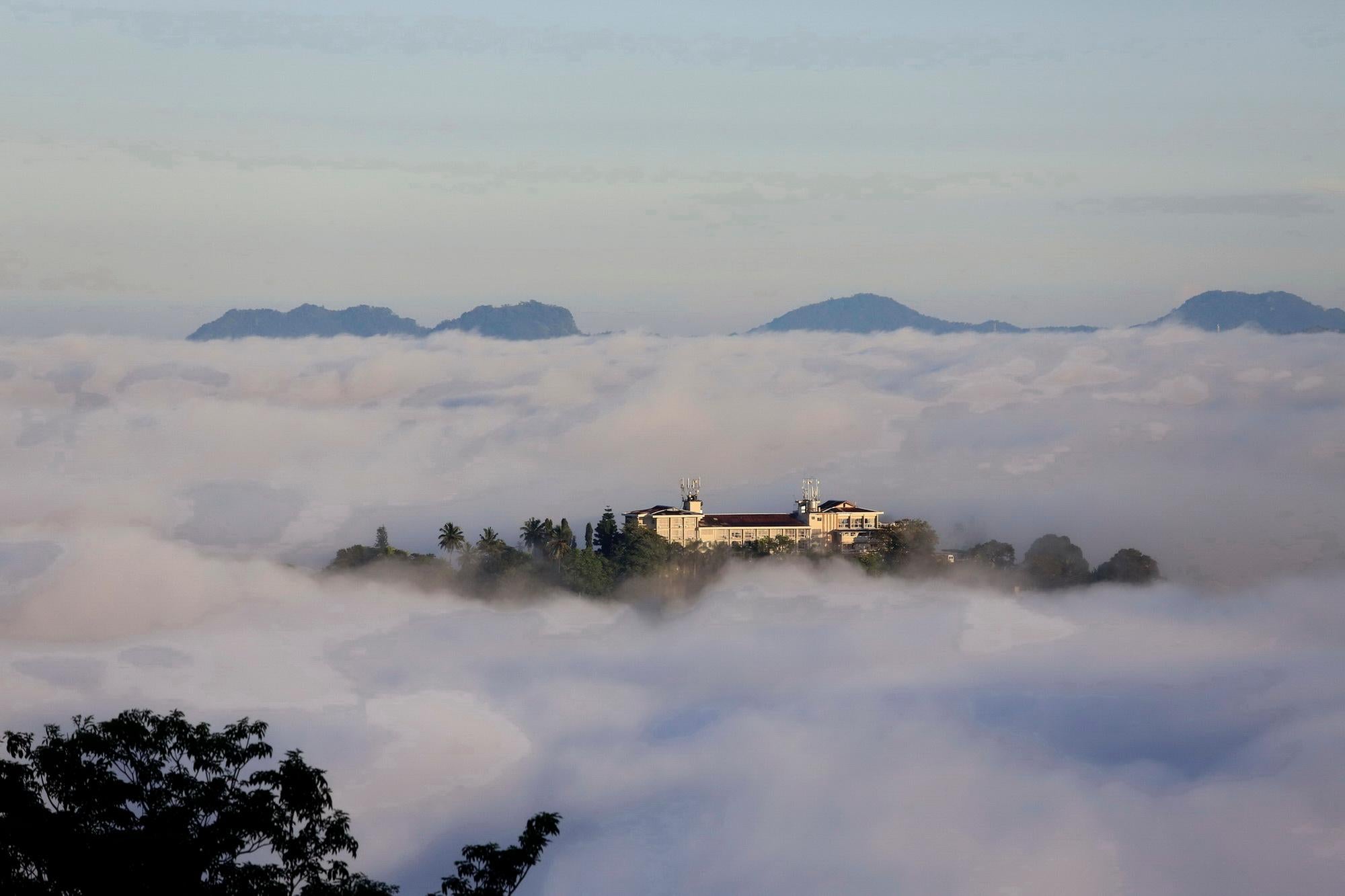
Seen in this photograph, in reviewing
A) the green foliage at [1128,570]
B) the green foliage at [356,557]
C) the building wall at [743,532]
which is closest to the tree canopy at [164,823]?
the building wall at [743,532]

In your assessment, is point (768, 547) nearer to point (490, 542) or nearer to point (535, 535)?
point (535, 535)

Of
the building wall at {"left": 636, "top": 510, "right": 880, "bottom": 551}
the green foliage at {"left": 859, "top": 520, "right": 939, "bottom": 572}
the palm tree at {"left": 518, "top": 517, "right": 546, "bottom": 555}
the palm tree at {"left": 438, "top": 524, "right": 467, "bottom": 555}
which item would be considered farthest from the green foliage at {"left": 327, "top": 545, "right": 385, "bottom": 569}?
the green foliage at {"left": 859, "top": 520, "right": 939, "bottom": 572}

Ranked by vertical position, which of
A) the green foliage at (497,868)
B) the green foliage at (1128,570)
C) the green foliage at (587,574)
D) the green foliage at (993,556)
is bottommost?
the green foliage at (1128,570)

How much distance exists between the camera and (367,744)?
3666 inches

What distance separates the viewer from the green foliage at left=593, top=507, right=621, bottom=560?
130m

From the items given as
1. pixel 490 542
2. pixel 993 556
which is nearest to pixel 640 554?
pixel 490 542

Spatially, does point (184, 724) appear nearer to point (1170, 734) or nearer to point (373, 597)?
point (1170, 734)

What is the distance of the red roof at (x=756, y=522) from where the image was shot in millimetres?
133250

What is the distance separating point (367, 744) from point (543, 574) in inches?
1443

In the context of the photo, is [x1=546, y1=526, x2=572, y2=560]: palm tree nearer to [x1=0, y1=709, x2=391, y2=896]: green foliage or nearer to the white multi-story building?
the white multi-story building

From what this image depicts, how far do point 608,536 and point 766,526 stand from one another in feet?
41.2

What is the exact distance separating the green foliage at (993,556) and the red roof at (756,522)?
1607 centimetres

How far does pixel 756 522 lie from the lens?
135 meters

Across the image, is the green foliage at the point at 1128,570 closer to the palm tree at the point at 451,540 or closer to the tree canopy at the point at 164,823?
the palm tree at the point at 451,540
